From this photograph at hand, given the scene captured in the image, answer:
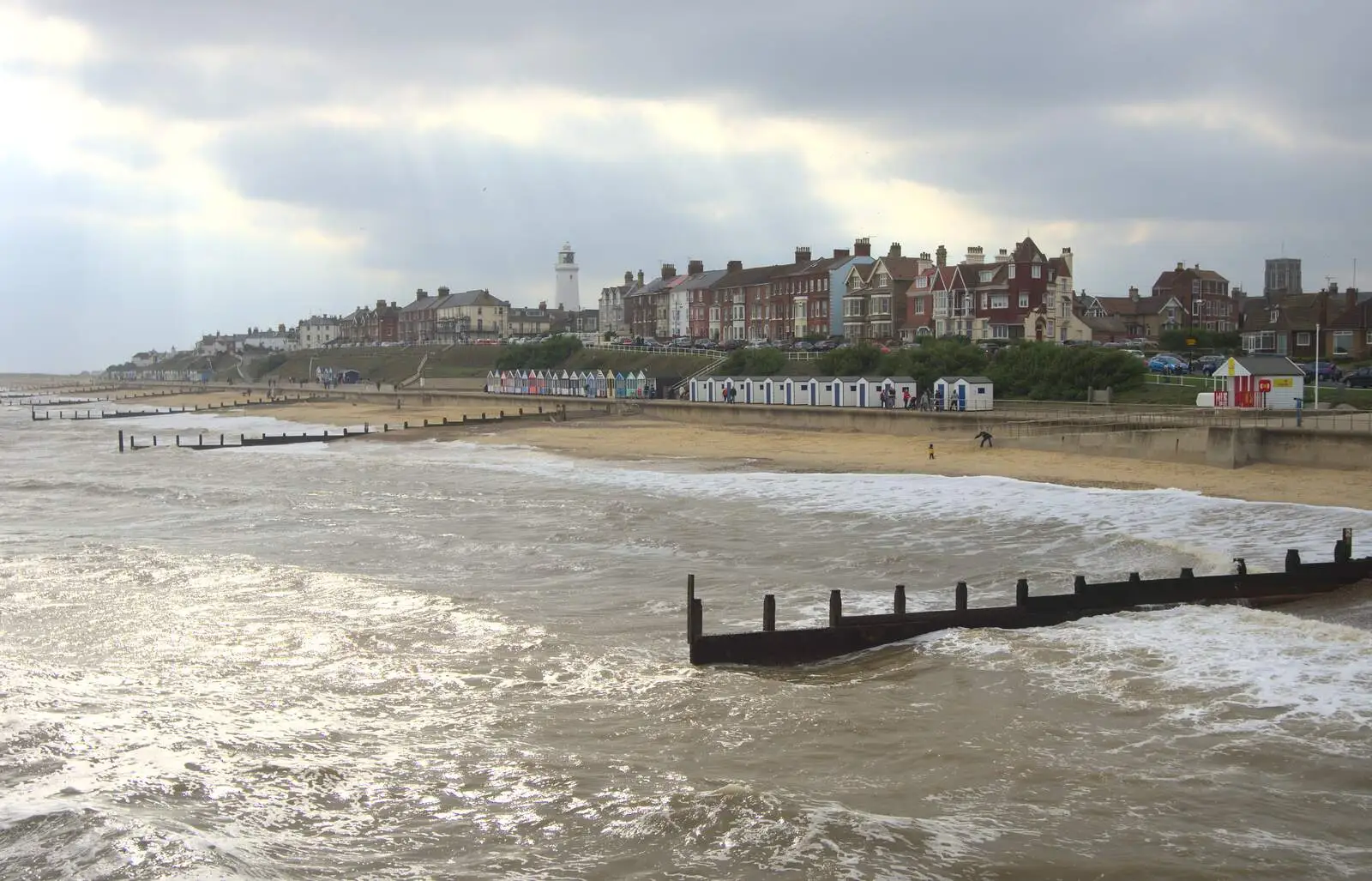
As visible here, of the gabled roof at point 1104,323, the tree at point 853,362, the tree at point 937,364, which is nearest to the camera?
the tree at point 937,364

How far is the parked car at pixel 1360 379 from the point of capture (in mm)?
45206

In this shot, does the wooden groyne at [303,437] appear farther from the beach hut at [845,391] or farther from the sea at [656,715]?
the sea at [656,715]

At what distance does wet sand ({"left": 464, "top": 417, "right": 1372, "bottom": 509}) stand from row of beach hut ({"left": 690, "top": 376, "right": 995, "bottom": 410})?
4201mm

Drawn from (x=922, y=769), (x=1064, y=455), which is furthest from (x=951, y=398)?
(x=922, y=769)

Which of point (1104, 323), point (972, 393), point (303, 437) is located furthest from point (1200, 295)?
point (303, 437)

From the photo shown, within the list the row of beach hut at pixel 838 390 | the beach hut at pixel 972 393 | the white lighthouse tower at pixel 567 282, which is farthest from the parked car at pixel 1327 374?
the white lighthouse tower at pixel 567 282

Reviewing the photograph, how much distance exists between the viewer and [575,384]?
80.9 m

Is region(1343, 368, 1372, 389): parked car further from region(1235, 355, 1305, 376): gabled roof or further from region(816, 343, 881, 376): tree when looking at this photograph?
region(816, 343, 881, 376): tree

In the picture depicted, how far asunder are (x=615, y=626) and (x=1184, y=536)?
1260 cm

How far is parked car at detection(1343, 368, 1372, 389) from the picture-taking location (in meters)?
45.2

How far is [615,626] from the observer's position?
1622 cm

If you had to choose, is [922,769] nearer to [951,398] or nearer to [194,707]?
[194,707]

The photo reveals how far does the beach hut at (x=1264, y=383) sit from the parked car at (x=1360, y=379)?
882 centimetres

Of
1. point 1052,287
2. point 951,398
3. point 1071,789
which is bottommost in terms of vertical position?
point 1071,789
